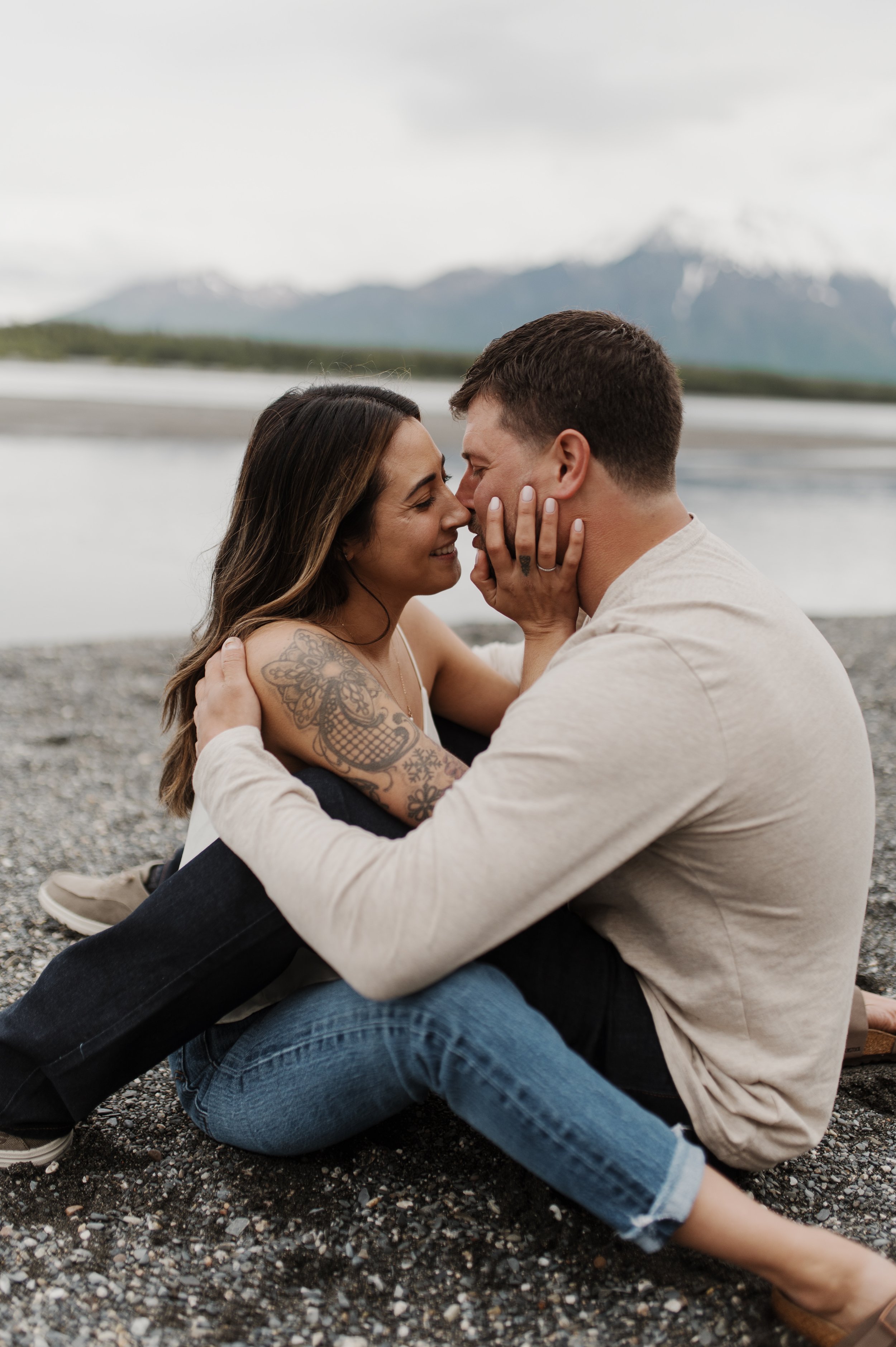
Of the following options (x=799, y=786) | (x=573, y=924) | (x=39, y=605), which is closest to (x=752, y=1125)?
(x=573, y=924)

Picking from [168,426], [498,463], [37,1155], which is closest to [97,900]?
[37,1155]

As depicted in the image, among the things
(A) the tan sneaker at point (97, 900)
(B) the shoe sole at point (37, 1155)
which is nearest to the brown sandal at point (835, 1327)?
(B) the shoe sole at point (37, 1155)

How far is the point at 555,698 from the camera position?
191 cm

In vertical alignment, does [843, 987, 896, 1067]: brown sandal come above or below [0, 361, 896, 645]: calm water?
below

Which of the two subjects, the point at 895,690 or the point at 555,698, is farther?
the point at 895,690

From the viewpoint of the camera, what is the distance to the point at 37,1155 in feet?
8.31

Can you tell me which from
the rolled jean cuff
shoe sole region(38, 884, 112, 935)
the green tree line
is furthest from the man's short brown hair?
the green tree line

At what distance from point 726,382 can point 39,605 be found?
6673 centimetres

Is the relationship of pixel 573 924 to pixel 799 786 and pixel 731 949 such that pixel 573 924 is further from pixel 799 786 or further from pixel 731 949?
pixel 799 786

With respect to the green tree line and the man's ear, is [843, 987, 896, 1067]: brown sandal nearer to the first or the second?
the man's ear

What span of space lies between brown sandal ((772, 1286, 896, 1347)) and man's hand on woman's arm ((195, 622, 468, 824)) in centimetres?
124

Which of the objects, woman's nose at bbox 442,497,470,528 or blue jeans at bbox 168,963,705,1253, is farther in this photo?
woman's nose at bbox 442,497,470,528

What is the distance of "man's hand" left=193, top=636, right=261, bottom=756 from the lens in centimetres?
244

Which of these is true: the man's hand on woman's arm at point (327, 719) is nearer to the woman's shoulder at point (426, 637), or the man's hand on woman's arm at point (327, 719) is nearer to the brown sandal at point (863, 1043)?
the woman's shoulder at point (426, 637)
